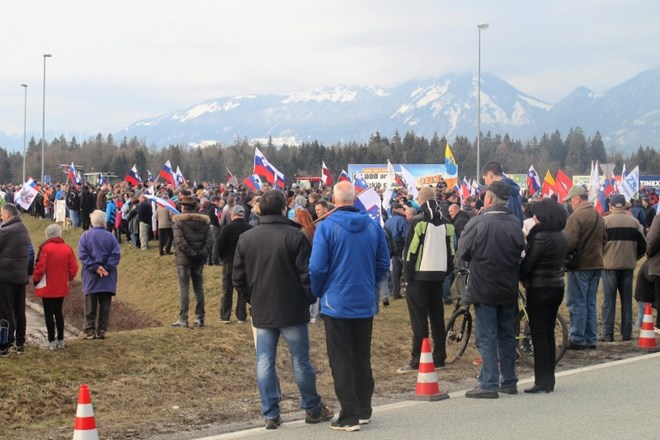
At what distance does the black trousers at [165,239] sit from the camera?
28078 mm

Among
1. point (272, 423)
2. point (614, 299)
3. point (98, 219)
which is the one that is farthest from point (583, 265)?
point (98, 219)

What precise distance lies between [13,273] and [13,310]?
1.62 ft

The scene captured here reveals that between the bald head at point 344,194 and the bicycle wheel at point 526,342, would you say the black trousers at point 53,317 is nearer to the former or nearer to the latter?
the bald head at point 344,194

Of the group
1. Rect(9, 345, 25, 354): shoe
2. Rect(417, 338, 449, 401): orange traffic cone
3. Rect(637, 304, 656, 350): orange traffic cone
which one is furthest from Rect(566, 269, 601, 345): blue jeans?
Rect(9, 345, 25, 354): shoe

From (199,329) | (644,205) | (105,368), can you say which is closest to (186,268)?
(199,329)

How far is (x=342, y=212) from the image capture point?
854cm

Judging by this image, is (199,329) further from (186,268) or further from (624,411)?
(624,411)

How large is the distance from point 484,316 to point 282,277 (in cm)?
258

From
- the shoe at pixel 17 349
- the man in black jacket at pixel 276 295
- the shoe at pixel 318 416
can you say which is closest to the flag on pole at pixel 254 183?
the shoe at pixel 17 349

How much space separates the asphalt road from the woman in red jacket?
4.98 m

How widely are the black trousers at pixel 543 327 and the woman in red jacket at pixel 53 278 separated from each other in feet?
20.6

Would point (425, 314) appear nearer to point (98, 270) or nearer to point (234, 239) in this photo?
point (234, 239)

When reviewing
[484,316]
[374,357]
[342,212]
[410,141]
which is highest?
[410,141]

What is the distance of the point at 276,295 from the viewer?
8.64 metres
